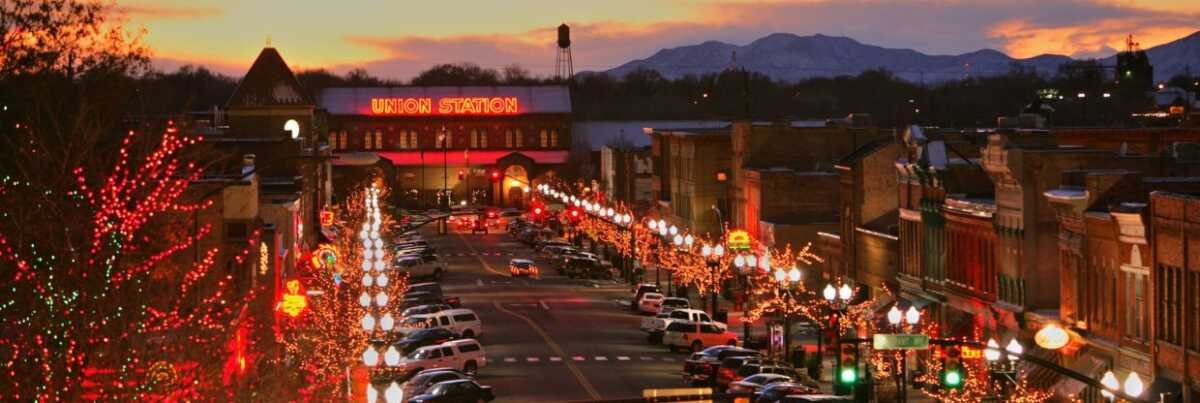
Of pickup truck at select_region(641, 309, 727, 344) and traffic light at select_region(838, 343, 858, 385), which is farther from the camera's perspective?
pickup truck at select_region(641, 309, 727, 344)

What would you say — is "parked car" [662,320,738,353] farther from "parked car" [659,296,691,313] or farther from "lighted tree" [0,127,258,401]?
"lighted tree" [0,127,258,401]

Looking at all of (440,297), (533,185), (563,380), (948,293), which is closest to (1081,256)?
(948,293)

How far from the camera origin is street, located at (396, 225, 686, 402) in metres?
57.3

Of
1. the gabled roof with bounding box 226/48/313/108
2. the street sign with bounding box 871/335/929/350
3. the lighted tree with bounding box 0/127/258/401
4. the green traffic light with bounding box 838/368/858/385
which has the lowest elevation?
the green traffic light with bounding box 838/368/858/385

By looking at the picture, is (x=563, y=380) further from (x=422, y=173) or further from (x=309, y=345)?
(x=422, y=173)

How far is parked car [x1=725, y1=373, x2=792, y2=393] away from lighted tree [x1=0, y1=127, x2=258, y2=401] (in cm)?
2169

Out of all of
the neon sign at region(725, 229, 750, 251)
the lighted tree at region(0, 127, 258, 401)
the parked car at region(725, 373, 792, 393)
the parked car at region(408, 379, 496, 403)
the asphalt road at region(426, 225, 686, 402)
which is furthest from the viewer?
the neon sign at region(725, 229, 750, 251)

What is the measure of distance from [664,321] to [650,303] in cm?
1200

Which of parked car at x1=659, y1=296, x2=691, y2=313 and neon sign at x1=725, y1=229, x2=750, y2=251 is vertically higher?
neon sign at x1=725, y1=229, x2=750, y2=251

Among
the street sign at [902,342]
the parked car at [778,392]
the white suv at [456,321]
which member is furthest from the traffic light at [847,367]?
the white suv at [456,321]

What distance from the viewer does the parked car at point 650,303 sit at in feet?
270

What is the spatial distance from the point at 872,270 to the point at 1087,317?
23.1 m

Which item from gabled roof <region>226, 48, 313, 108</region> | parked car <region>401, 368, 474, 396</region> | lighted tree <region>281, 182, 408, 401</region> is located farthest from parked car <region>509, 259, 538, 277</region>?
parked car <region>401, 368, 474, 396</region>

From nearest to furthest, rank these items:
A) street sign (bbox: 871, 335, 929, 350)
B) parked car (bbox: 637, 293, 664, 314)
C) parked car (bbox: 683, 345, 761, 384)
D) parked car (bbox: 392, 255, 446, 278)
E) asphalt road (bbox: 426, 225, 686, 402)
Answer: street sign (bbox: 871, 335, 929, 350)
asphalt road (bbox: 426, 225, 686, 402)
parked car (bbox: 683, 345, 761, 384)
parked car (bbox: 637, 293, 664, 314)
parked car (bbox: 392, 255, 446, 278)
